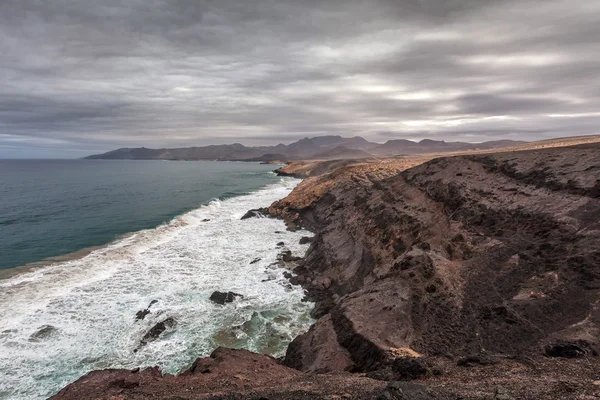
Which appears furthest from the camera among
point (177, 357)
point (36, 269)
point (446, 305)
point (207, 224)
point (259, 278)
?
point (207, 224)

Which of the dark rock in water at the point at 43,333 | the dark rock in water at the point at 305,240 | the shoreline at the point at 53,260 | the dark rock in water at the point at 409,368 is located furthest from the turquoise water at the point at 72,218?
the dark rock in water at the point at 409,368

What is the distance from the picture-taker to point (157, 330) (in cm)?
1717

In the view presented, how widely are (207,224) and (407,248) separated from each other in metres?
30.5

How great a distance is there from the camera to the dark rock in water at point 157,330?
1661cm

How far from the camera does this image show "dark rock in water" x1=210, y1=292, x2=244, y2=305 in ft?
67.1

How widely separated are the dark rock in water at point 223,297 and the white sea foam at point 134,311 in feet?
1.35

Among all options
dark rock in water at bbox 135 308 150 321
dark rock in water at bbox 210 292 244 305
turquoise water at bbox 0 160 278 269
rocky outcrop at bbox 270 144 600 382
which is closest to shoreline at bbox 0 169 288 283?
turquoise water at bbox 0 160 278 269

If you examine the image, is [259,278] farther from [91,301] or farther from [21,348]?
[21,348]

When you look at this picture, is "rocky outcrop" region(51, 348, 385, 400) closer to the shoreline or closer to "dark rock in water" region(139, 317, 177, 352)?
"dark rock in water" region(139, 317, 177, 352)

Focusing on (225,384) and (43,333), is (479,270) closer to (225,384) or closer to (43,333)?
(225,384)

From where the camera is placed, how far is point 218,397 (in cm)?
824

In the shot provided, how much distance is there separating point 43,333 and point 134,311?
4387 millimetres

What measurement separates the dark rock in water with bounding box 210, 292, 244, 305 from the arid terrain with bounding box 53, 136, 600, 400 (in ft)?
17.3

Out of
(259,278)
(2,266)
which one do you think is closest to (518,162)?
(259,278)
